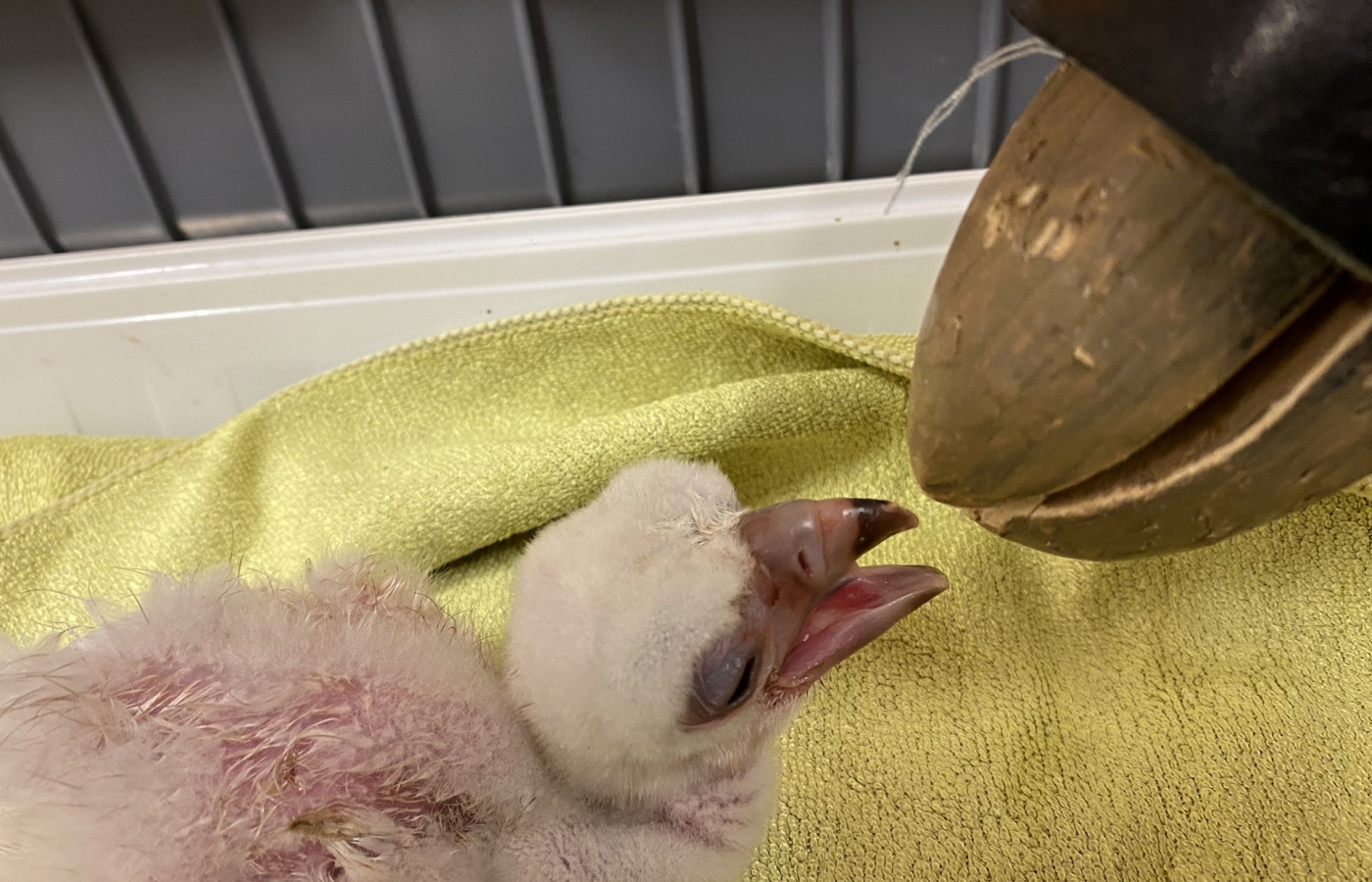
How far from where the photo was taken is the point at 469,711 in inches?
21.6

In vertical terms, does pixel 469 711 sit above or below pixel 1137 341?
below

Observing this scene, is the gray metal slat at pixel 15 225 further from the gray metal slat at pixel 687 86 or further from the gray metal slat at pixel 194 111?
the gray metal slat at pixel 687 86

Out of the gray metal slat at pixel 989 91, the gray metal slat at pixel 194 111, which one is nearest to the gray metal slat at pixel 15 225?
the gray metal slat at pixel 194 111

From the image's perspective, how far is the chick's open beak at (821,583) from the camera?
55 centimetres

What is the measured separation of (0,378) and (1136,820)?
1.21 meters

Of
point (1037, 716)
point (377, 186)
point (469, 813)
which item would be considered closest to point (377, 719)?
point (469, 813)

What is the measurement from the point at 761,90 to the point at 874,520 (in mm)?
522

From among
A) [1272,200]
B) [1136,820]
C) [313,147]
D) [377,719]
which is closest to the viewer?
[1272,200]

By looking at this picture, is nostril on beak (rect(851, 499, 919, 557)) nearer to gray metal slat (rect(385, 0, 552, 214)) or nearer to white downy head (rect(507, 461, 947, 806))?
white downy head (rect(507, 461, 947, 806))

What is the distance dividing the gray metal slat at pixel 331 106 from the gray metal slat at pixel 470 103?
0.03 meters

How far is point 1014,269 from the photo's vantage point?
0.36 metres

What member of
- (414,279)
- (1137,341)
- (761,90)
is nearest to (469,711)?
(1137,341)

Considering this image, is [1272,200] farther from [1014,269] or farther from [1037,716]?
[1037,716]

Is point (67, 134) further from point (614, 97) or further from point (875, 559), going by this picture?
point (875, 559)
